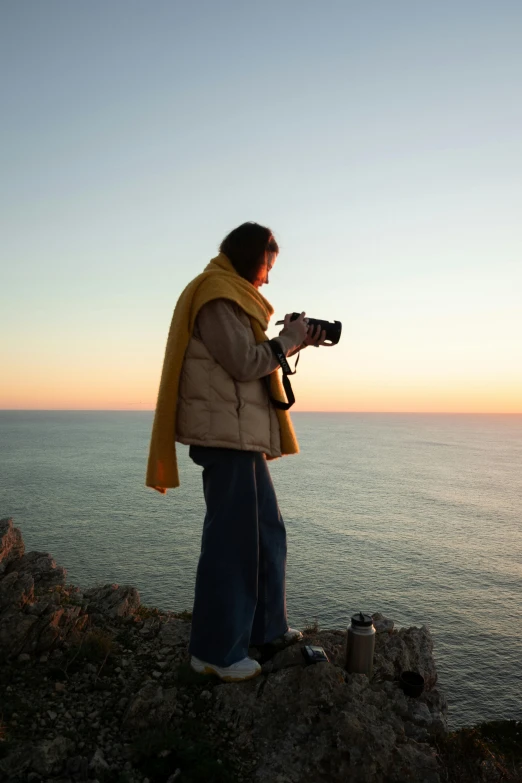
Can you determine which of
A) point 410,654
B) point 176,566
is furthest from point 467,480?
point 410,654

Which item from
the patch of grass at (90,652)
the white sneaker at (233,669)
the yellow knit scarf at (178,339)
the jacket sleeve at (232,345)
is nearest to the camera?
the jacket sleeve at (232,345)

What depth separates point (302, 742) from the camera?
355 centimetres

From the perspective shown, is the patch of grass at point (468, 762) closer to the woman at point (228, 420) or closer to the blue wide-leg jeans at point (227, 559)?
the woman at point (228, 420)

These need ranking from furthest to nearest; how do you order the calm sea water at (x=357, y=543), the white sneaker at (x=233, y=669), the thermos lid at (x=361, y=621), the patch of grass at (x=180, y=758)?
the calm sea water at (x=357, y=543) < the thermos lid at (x=361, y=621) < the white sneaker at (x=233, y=669) < the patch of grass at (x=180, y=758)

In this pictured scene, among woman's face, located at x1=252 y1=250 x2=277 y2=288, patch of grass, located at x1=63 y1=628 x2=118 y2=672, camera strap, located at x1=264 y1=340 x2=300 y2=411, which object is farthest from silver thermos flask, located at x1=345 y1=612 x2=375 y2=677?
woman's face, located at x1=252 y1=250 x2=277 y2=288

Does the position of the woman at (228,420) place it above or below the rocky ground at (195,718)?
above

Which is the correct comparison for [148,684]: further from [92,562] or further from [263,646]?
[92,562]

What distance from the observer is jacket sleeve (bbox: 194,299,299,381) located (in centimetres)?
359

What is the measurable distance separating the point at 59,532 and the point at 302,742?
52.9m

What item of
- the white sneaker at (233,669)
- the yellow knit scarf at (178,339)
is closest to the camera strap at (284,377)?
the yellow knit scarf at (178,339)

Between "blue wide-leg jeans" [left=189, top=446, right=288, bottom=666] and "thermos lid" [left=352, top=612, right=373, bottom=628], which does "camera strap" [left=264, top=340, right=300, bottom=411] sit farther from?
"thermos lid" [left=352, top=612, right=373, bottom=628]

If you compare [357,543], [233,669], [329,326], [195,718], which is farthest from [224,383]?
[357,543]

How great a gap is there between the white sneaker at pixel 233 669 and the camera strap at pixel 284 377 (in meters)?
1.90

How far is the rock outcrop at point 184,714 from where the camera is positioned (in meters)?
3.28
